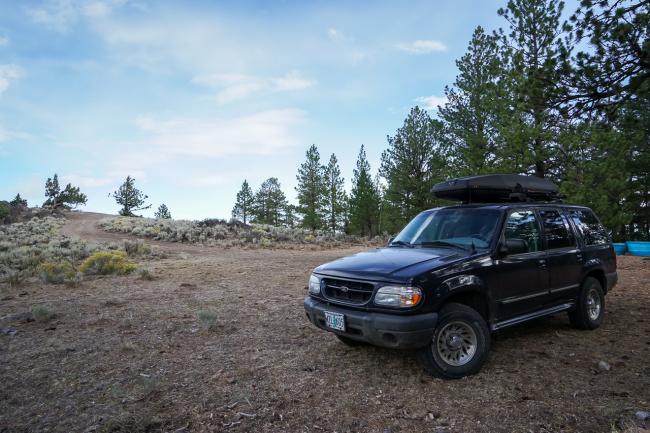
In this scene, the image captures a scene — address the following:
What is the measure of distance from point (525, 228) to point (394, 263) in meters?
2.03

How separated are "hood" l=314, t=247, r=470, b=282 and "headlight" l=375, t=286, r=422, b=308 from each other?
9 cm

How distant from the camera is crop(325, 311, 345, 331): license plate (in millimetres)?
4062

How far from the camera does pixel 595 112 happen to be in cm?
726

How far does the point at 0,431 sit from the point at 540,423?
437 centimetres

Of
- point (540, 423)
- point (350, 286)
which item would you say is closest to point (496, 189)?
point (350, 286)

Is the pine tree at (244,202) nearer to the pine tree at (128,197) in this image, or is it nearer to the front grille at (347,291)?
the pine tree at (128,197)

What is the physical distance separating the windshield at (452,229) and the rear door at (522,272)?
0.74 feet

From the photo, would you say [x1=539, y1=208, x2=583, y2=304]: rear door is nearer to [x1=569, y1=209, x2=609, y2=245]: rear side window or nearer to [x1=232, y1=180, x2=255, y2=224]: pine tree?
[x1=569, y1=209, x2=609, y2=245]: rear side window

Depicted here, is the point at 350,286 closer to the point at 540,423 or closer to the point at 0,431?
the point at 540,423

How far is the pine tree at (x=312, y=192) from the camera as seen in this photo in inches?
1752

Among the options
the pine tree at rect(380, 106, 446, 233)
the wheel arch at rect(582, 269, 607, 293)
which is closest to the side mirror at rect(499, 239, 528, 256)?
the wheel arch at rect(582, 269, 607, 293)

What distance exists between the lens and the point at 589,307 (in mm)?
5766

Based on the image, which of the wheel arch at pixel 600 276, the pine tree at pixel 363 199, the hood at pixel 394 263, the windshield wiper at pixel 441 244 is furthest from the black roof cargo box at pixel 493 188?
the pine tree at pixel 363 199

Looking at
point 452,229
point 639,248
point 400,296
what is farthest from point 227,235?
point 400,296
